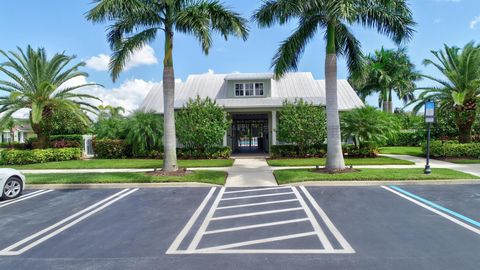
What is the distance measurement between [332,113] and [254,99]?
9315 mm

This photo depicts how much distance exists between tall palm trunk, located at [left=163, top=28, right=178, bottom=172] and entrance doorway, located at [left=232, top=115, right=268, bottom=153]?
459 inches

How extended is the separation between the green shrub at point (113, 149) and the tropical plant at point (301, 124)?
32.6 ft

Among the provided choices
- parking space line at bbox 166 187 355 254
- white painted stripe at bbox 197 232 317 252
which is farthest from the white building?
white painted stripe at bbox 197 232 317 252

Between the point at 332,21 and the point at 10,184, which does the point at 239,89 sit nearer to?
the point at 332,21

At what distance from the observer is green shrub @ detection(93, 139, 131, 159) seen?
739 inches

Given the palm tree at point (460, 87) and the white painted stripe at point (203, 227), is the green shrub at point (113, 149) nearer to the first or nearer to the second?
the white painted stripe at point (203, 227)

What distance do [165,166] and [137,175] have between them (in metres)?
1.13

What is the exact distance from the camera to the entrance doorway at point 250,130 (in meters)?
23.4

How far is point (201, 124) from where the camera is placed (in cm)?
1725

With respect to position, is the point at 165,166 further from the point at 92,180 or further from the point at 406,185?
the point at 406,185

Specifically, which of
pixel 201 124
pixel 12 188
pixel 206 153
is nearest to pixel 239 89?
pixel 201 124

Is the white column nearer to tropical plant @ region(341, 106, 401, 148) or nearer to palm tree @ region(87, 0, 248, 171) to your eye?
tropical plant @ region(341, 106, 401, 148)

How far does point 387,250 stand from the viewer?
466cm

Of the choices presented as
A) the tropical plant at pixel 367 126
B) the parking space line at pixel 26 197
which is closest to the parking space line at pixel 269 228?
the parking space line at pixel 26 197
